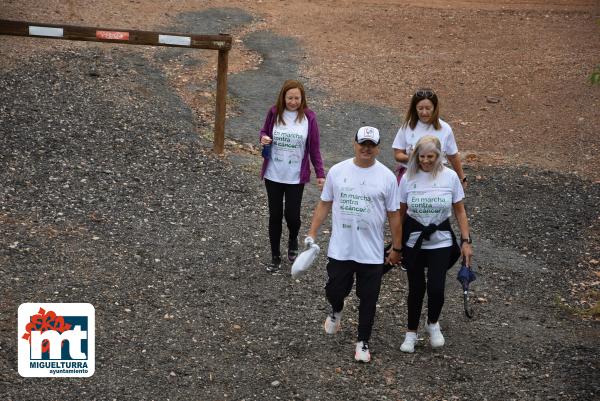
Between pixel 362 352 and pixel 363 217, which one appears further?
pixel 362 352

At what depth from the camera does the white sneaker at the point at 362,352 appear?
7051 mm

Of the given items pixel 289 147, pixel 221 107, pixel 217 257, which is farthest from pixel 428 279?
pixel 221 107

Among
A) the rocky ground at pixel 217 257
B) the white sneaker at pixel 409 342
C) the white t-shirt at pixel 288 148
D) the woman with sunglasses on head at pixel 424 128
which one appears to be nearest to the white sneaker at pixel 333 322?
the rocky ground at pixel 217 257

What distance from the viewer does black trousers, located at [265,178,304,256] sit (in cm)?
847

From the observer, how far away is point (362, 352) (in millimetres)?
7059

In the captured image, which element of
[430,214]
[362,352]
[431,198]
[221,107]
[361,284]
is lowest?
[362,352]

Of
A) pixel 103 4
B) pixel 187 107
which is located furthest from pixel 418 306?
pixel 103 4

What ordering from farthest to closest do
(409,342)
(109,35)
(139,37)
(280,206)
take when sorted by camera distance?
(139,37) < (109,35) < (280,206) < (409,342)

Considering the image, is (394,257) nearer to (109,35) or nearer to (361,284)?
(361,284)

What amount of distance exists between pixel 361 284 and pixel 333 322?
0.50 metres

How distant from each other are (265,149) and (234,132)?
4726 mm

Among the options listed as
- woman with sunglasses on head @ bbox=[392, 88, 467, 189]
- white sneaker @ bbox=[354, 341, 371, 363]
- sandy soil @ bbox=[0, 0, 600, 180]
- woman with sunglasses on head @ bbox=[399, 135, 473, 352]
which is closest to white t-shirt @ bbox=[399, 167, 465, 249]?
woman with sunglasses on head @ bbox=[399, 135, 473, 352]

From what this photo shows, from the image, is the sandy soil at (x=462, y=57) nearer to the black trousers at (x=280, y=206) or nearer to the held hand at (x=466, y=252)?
the black trousers at (x=280, y=206)

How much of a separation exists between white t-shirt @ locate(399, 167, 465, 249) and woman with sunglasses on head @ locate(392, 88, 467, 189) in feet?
3.70
